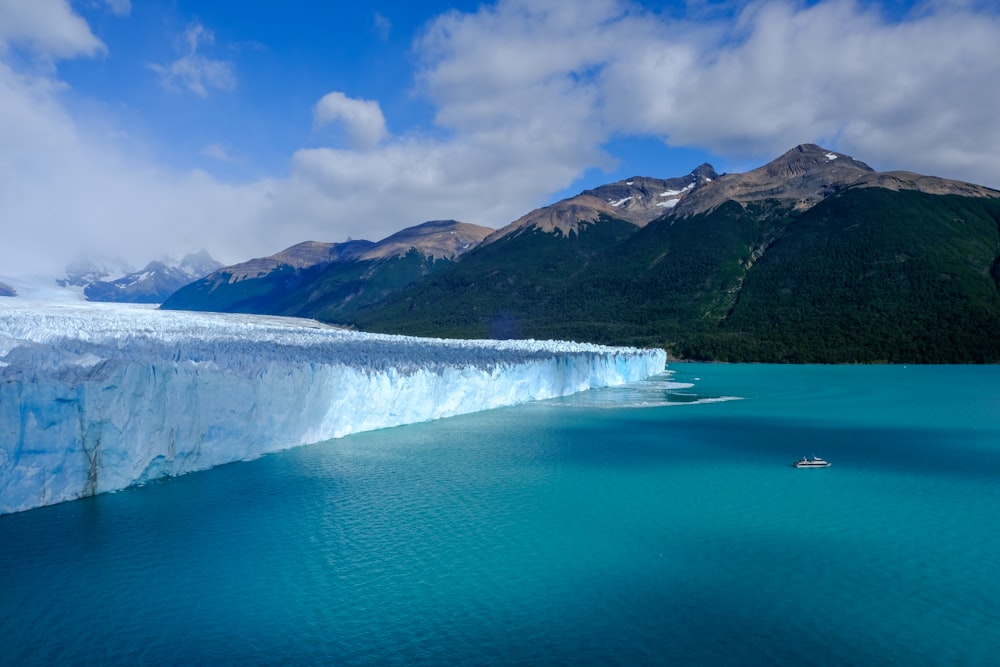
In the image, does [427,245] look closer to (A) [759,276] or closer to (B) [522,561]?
(A) [759,276]

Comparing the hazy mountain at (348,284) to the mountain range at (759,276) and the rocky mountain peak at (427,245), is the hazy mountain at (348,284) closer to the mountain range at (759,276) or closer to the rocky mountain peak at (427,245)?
the rocky mountain peak at (427,245)

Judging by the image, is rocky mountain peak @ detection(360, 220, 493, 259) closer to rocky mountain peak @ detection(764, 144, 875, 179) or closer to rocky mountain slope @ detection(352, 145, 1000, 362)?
rocky mountain slope @ detection(352, 145, 1000, 362)

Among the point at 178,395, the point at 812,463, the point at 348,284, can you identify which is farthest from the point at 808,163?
the point at 178,395

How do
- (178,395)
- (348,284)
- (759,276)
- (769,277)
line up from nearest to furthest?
(178,395), (769,277), (759,276), (348,284)

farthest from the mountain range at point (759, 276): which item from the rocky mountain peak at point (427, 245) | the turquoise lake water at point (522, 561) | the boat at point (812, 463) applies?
the boat at point (812, 463)

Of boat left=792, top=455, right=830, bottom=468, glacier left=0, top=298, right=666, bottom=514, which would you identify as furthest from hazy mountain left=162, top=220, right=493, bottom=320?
boat left=792, top=455, right=830, bottom=468

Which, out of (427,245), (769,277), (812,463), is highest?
(427,245)
